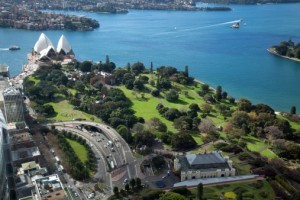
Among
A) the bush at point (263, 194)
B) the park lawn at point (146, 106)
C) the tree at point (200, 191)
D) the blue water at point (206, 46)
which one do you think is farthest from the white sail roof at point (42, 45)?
the bush at point (263, 194)

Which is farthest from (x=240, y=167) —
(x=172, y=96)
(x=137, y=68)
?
(x=137, y=68)

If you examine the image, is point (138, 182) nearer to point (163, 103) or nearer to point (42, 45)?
point (163, 103)

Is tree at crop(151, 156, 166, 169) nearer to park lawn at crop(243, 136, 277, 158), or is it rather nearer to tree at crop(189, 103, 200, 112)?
park lawn at crop(243, 136, 277, 158)

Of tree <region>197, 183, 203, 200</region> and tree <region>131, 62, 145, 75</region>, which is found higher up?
tree <region>131, 62, 145, 75</region>

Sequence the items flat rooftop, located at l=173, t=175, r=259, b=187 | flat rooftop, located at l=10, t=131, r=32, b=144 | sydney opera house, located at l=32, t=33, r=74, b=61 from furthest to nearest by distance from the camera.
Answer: sydney opera house, located at l=32, t=33, r=74, b=61, flat rooftop, located at l=10, t=131, r=32, b=144, flat rooftop, located at l=173, t=175, r=259, b=187

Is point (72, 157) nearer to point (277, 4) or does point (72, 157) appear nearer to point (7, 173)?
point (7, 173)

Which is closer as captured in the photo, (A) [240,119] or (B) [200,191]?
(B) [200,191]

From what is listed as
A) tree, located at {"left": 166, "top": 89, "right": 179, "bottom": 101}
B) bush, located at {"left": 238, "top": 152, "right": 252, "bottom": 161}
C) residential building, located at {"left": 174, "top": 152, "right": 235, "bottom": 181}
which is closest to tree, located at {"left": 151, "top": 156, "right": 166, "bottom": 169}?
residential building, located at {"left": 174, "top": 152, "right": 235, "bottom": 181}

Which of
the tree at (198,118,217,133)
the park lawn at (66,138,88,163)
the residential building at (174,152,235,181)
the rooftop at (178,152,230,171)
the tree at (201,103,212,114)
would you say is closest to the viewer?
the residential building at (174,152,235,181)
